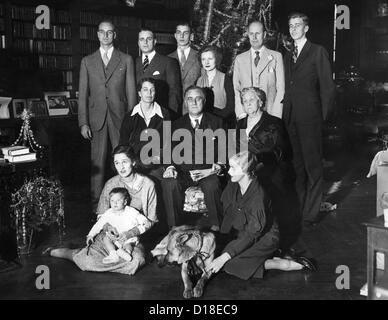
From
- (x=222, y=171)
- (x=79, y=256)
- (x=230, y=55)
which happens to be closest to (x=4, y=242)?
(x=79, y=256)

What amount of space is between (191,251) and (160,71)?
69.5 inches

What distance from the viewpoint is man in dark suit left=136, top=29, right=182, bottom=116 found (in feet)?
14.5

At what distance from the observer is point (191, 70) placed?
4570mm

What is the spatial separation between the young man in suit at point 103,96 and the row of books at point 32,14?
8.26ft

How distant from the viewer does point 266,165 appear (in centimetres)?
413

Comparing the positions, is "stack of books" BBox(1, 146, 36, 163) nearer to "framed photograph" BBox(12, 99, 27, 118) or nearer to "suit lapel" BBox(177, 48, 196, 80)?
"suit lapel" BBox(177, 48, 196, 80)

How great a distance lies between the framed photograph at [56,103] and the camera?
6332 mm

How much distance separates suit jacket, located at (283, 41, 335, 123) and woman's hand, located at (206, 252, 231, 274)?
1.58 m

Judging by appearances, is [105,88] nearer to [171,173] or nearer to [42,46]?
[171,173]

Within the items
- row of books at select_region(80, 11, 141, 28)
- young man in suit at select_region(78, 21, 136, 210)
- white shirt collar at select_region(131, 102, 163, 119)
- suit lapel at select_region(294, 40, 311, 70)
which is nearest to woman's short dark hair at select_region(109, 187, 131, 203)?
white shirt collar at select_region(131, 102, 163, 119)

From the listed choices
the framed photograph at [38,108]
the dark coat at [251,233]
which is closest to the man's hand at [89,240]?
the dark coat at [251,233]

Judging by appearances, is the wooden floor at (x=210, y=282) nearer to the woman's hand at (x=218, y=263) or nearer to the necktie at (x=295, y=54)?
the woman's hand at (x=218, y=263)

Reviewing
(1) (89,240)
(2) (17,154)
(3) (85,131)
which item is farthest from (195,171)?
(2) (17,154)
